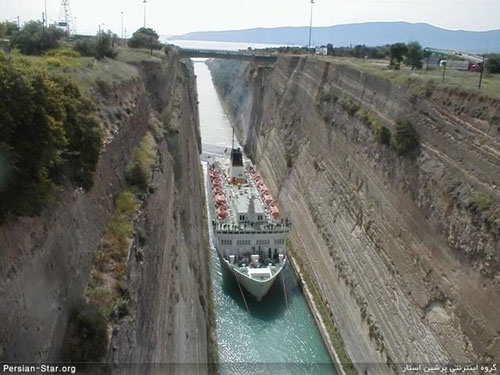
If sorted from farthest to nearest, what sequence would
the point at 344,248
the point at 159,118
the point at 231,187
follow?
the point at 231,187, the point at 344,248, the point at 159,118

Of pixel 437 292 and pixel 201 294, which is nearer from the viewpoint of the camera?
pixel 437 292

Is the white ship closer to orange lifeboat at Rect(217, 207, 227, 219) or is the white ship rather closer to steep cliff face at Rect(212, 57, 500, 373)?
orange lifeboat at Rect(217, 207, 227, 219)

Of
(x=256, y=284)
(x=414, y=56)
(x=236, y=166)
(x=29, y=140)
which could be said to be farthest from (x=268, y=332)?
(x=414, y=56)

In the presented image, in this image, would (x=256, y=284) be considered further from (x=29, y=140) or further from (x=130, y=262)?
(x=29, y=140)

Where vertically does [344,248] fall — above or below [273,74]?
below

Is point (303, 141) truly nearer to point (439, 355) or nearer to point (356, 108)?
point (356, 108)

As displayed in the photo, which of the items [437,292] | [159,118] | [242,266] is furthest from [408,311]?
[159,118]

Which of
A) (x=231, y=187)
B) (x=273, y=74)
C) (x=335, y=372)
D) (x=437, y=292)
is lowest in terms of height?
(x=335, y=372)
